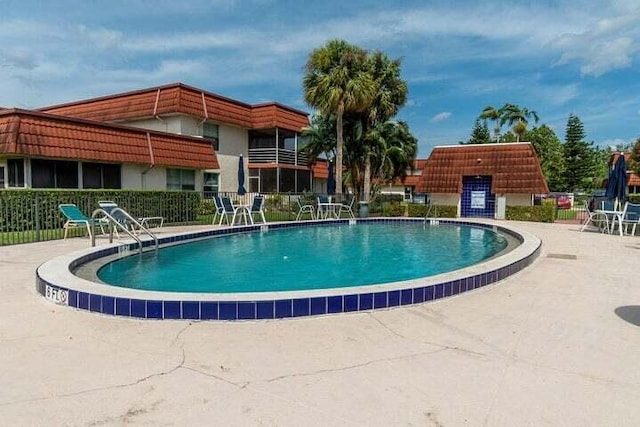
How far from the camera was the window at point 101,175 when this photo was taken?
1576 centimetres

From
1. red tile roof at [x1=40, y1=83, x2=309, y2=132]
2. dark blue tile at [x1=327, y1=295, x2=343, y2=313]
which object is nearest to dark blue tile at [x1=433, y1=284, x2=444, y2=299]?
dark blue tile at [x1=327, y1=295, x2=343, y2=313]

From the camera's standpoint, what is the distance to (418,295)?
4.63 metres

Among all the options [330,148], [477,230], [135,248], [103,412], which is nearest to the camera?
[103,412]

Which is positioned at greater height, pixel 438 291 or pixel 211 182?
pixel 211 182

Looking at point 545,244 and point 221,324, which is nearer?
point 221,324

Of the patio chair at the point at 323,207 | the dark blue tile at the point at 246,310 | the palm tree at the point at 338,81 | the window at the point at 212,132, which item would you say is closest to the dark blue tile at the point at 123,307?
the dark blue tile at the point at 246,310

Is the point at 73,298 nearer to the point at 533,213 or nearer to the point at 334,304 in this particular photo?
the point at 334,304

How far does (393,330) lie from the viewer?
12.3 ft

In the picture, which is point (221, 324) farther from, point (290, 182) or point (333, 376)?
point (290, 182)

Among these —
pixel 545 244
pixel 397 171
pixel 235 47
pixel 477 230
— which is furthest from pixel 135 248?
pixel 397 171

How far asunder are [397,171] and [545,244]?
1479cm

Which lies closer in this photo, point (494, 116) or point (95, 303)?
point (95, 303)

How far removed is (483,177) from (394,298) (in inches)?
782

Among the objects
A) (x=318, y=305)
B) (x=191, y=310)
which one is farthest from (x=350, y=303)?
(x=191, y=310)
